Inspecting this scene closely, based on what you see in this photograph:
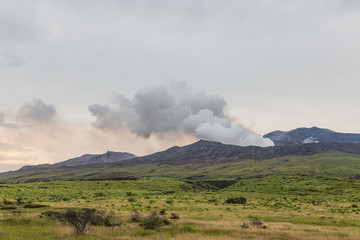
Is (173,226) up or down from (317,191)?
up

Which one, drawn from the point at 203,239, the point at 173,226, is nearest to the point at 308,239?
the point at 203,239

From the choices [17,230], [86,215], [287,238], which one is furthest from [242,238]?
[17,230]

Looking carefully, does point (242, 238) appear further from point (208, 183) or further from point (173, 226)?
point (208, 183)

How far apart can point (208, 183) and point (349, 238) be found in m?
142

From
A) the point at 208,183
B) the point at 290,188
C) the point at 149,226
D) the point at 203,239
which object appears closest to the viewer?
the point at 203,239

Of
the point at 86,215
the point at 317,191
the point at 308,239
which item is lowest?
the point at 317,191

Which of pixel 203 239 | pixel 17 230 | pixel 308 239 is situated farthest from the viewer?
pixel 17 230

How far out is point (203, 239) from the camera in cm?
1716

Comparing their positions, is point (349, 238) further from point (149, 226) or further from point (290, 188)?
point (290, 188)

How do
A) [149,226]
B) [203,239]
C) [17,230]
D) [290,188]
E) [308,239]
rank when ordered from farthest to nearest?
[290,188], [149,226], [17,230], [308,239], [203,239]

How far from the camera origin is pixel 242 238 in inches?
736

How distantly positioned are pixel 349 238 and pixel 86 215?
18.6 meters

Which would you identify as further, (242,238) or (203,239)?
(242,238)

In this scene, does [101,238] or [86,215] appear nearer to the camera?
[101,238]
